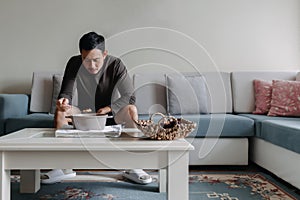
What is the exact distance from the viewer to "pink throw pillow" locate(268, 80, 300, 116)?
10.3ft

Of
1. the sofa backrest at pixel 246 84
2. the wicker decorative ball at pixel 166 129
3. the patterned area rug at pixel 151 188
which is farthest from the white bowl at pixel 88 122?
the sofa backrest at pixel 246 84

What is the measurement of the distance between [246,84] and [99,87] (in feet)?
5.19

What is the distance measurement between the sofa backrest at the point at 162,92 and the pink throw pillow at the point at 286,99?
0.42 m

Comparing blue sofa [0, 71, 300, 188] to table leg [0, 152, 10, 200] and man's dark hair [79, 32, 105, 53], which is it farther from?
table leg [0, 152, 10, 200]

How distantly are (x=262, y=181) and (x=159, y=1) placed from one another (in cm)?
208

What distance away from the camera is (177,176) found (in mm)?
1514

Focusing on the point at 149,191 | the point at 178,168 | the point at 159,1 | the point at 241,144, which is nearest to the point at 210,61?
the point at 159,1

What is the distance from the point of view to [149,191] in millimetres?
2342

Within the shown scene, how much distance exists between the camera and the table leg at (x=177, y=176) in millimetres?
1511

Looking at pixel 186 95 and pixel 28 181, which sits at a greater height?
pixel 186 95

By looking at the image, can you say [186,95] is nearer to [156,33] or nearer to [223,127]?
[223,127]

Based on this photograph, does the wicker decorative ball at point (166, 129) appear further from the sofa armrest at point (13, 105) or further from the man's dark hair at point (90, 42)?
the sofa armrest at point (13, 105)

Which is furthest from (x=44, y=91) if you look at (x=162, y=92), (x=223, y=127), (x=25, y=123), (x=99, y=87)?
(x=223, y=127)

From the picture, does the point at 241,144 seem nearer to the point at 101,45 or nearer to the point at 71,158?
the point at 101,45
